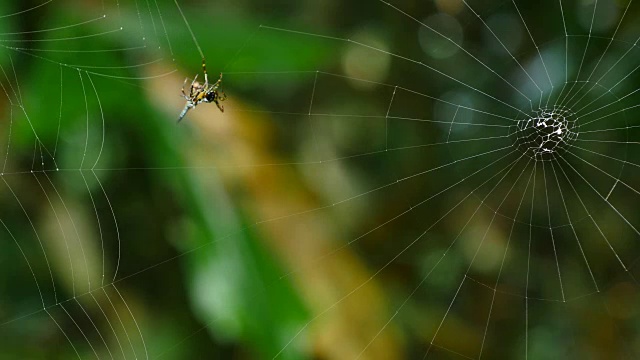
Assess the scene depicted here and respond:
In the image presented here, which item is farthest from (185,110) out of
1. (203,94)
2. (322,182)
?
(322,182)

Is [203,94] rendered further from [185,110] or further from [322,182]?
[322,182]

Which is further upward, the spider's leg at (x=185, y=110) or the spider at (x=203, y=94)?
the spider at (x=203, y=94)

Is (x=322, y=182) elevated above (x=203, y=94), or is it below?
below

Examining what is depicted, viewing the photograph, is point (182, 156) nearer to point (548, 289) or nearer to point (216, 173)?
point (216, 173)

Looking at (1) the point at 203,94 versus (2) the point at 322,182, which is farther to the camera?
(2) the point at 322,182

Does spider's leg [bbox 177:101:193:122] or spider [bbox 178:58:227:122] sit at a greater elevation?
spider [bbox 178:58:227:122]

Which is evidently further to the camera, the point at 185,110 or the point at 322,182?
the point at 322,182

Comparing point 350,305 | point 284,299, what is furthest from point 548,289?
point 284,299

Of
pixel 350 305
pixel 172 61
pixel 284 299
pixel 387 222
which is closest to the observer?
pixel 284 299
